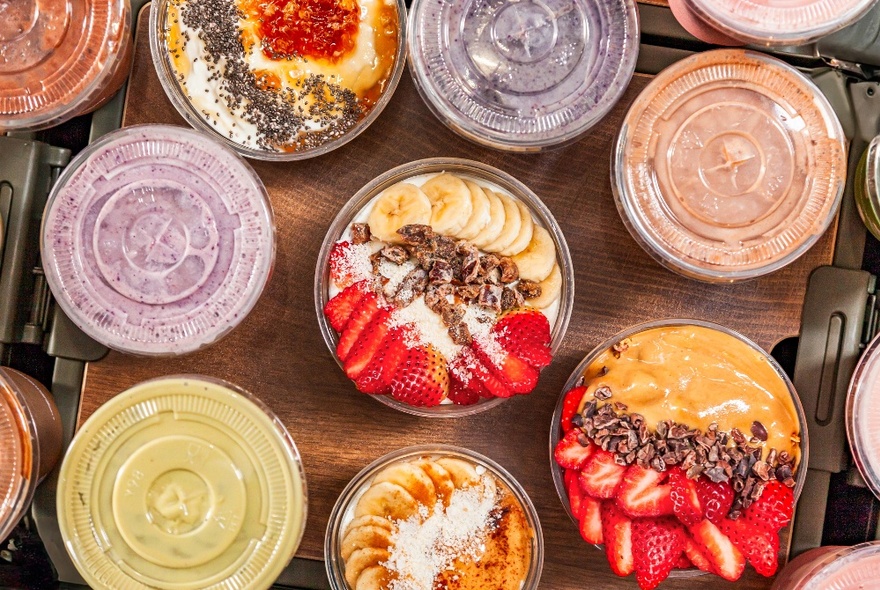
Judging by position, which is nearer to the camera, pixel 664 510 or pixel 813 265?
pixel 664 510

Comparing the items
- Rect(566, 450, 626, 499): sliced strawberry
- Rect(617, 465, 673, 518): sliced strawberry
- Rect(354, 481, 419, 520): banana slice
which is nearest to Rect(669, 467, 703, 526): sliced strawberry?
Rect(617, 465, 673, 518): sliced strawberry

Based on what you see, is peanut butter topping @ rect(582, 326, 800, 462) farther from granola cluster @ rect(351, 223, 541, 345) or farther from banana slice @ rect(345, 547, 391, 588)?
banana slice @ rect(345, 547, 391, 588)

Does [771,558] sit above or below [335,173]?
below

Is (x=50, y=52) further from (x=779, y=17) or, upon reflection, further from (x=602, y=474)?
(x=779, y=17)

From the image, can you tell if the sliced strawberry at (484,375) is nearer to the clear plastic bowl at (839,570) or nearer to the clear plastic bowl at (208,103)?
the clear plastic bowl at (208,103)

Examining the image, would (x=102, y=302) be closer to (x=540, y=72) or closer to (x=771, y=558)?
(x=540, y=72)

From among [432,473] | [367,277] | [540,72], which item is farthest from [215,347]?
[540,72]
